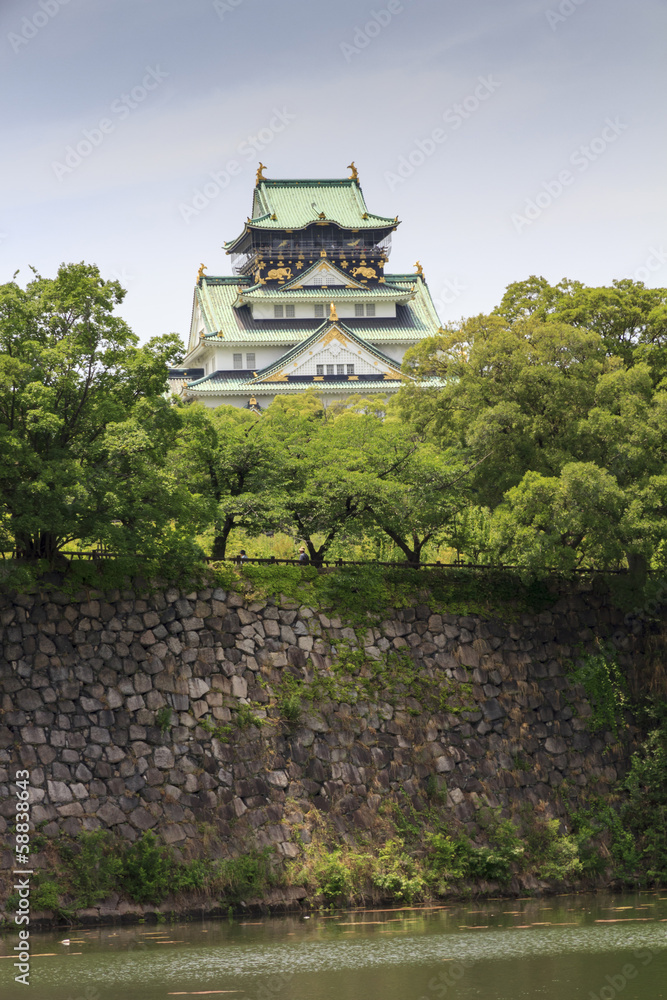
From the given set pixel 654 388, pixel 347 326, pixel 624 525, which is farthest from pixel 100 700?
pixel 347 326

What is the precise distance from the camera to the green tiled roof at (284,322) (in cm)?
5600

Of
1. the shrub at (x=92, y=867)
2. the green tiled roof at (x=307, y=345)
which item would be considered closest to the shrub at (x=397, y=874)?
the shrub at (x=92, y=867)

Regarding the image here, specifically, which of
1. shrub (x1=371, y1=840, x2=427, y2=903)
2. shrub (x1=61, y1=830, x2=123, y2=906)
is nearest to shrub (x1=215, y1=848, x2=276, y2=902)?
shrub (x1=61, y1=830, x2=123, y2=906)

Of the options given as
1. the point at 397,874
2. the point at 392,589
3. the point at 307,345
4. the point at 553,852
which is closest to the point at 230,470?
the point at 392,589

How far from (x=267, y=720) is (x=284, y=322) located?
3635 cm

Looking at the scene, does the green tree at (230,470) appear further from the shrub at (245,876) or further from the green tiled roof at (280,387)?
the green tiled roof at (280,387)

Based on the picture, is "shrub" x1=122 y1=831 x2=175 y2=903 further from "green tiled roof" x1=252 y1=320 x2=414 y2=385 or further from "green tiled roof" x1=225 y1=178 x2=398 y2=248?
"green tiled roof" x1=225 y1=178 x2=398 y2=248

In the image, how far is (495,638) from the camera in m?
25.7

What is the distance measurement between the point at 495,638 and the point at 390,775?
12.5ft

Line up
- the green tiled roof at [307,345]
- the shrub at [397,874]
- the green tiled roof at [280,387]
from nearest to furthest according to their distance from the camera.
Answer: the shrub at [397,874], the green tiled roof at [280,387], the green tiled roof at [307,345]

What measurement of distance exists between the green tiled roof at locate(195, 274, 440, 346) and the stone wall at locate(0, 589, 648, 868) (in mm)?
31516

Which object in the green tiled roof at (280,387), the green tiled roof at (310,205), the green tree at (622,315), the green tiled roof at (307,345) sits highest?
the green tiled roof at (310,205)

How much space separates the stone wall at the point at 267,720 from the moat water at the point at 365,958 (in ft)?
6.39

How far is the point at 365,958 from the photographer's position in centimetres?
1736
